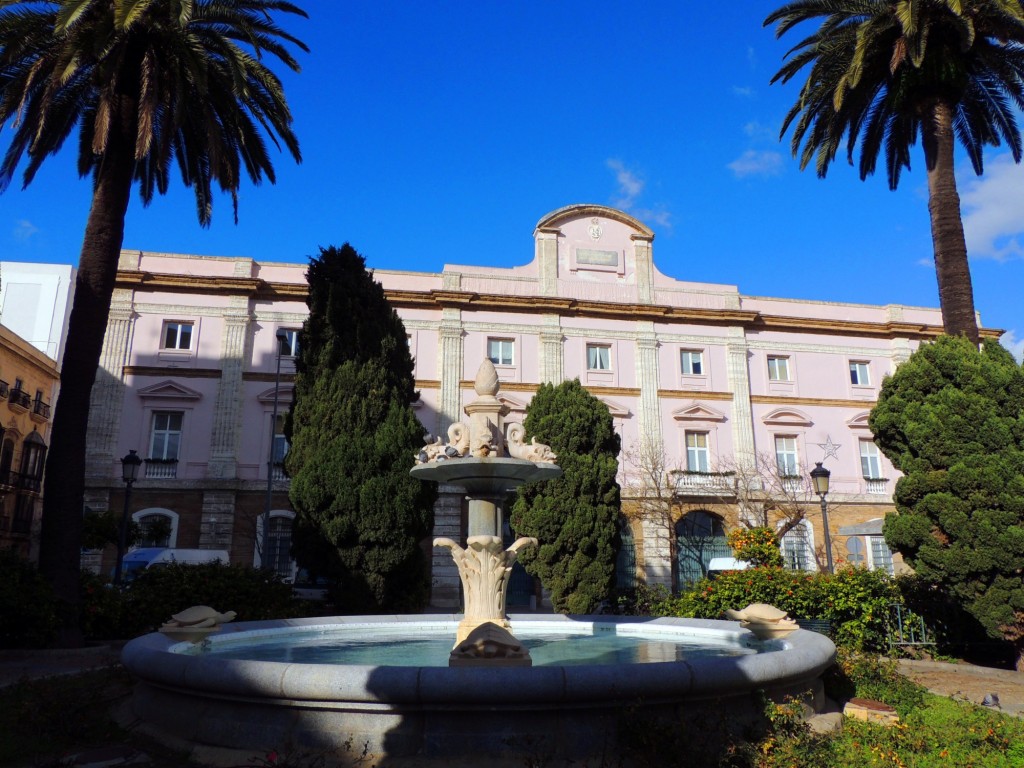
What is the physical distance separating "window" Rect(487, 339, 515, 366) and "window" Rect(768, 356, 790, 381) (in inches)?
475

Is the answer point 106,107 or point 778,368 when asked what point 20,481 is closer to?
point 106,107

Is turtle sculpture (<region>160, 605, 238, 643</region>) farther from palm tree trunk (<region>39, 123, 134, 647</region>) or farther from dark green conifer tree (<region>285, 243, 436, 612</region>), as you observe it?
dark green conifer tree (<region>285, 243, 436, 612</region>)

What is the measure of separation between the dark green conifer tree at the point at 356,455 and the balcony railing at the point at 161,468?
431 inches

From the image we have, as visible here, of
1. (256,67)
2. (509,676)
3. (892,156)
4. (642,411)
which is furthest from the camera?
(642,411)

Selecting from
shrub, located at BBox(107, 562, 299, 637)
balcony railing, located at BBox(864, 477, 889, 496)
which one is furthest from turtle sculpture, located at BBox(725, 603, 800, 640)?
balcony railing, located at BBox(864, 477, 889, 496)

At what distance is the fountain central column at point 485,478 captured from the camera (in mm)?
8812

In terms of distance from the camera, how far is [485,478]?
9.09 meters

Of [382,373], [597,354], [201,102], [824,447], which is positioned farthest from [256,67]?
[824,447]

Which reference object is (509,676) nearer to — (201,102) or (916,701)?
(916,701)

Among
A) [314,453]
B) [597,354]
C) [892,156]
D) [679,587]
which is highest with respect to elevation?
[892,156]

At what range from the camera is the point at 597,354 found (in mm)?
32688

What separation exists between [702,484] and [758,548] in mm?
15115

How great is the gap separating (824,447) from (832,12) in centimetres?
2028

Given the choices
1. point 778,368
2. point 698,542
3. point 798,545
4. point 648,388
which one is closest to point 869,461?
point 798,545
